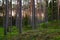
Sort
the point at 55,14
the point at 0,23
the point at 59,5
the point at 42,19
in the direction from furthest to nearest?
the point at 42,19, the point at 55,14, the point at 0,23, the point at 59,5

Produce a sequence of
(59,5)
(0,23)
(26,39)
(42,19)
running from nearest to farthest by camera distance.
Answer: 1. (26,39)
2. (59,5)
3. (0,23)
4. (42,19)

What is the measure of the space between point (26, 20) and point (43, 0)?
559 cm

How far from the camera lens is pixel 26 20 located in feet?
113

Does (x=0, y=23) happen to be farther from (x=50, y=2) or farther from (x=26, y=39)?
(x=26, y=39)

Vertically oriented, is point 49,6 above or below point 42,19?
above

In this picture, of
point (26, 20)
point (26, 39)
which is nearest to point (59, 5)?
point (26, 20)

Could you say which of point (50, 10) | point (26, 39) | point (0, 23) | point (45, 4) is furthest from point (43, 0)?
point (26, 39)

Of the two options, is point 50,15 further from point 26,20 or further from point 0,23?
point 0,23

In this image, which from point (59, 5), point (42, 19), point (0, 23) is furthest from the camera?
point (42, 19)

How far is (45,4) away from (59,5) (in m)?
4.23

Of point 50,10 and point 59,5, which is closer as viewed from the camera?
point 59,5

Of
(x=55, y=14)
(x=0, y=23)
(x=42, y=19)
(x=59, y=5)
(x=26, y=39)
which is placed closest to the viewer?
(x=26, y=39)

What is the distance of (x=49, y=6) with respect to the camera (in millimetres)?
38625

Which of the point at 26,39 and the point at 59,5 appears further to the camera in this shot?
the point at 59,5
